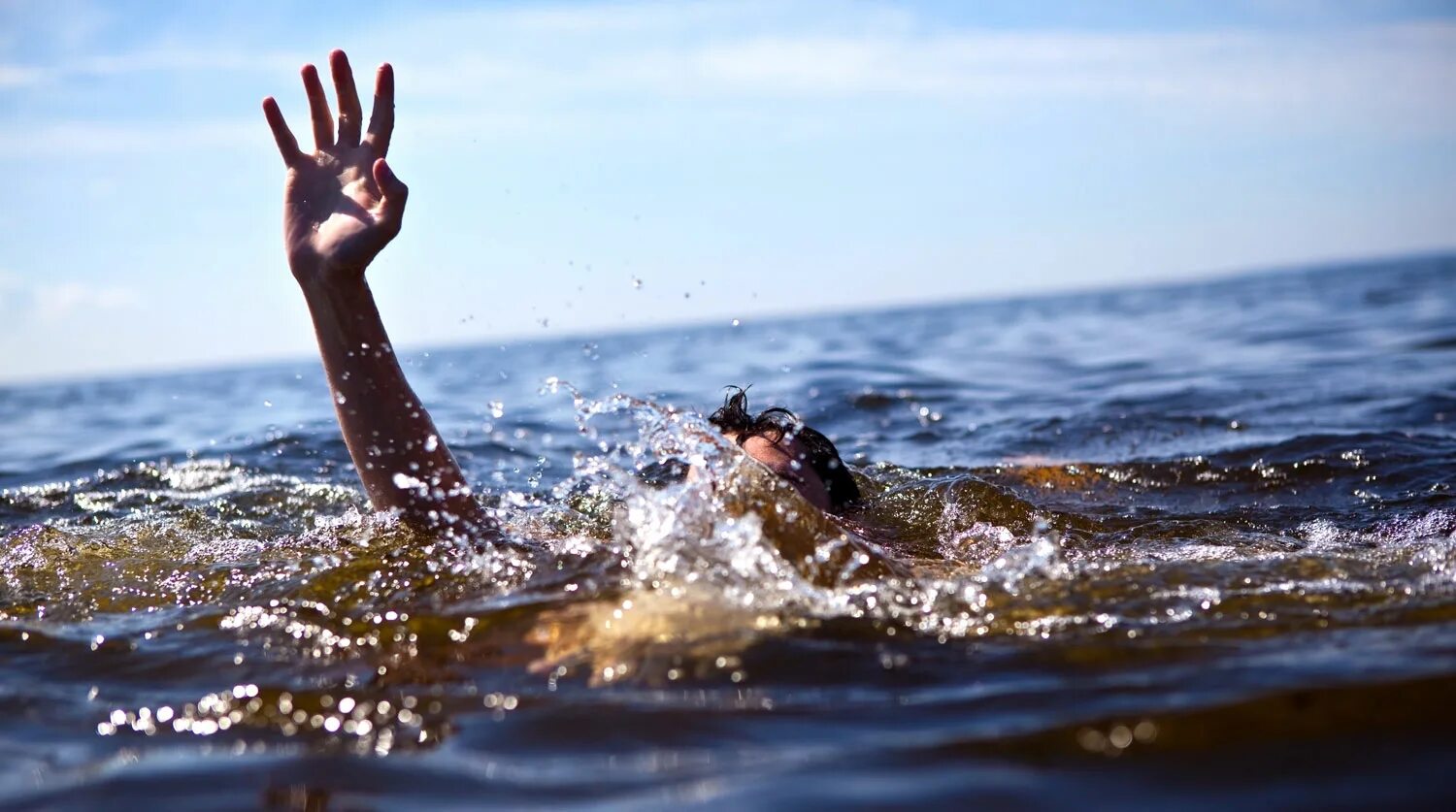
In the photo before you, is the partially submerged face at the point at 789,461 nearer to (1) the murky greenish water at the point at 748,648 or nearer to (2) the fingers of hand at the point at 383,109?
(1) the murky greenish water at the point at 748,648

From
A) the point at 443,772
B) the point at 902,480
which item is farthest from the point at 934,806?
the point at 902,480

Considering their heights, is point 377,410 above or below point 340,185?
below

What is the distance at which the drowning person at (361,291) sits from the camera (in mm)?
3543

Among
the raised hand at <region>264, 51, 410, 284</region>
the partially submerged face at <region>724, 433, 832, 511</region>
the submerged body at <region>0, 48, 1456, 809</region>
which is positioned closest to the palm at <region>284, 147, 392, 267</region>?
the raised hand at <region>264, 51, 410, 284</region>

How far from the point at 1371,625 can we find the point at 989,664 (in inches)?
36.2

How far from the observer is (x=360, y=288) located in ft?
11.8

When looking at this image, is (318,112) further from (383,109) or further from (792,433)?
(792,433)

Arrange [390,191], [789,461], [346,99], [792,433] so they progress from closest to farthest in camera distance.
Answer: [390,191] < [346,99] < [789,461] < [792,433]

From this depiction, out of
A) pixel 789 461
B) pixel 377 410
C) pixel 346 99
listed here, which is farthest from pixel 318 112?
pixel 789 461

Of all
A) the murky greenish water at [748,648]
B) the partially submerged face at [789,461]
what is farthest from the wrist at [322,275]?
the partially submerged face at [789,461]

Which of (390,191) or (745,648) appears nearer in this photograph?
(745,648)

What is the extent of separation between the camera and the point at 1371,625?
2914mm

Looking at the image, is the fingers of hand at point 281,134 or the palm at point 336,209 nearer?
the palm at point 336,209

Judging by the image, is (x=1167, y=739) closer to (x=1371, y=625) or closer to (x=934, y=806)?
(x=934, y=806)
